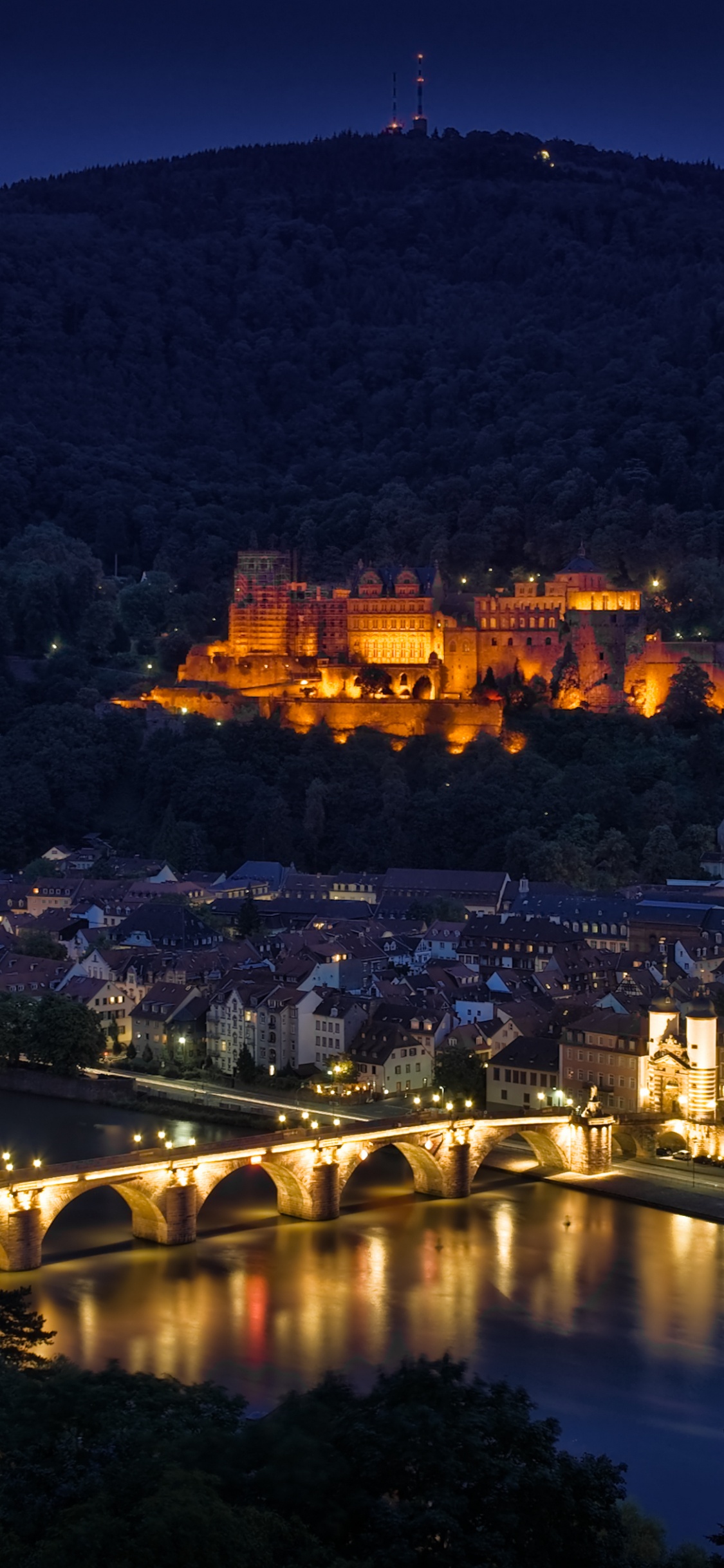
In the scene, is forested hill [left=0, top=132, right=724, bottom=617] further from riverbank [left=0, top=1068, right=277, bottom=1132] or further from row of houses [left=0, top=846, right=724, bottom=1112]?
riverbank [left=0, top=1068, right=277, bottom=1132]

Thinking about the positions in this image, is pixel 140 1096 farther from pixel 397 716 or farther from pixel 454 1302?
pixel 397 716

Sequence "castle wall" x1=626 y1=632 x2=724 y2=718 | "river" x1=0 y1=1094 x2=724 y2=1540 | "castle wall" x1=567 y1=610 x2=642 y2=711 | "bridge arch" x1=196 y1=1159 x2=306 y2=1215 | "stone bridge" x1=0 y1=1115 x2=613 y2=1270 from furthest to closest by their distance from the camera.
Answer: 1. "castle wall" x1=567 y1=610 x2=642 y2=711
2. "castle wall" x1=626 y1=632 x2=724 y2=718
3. "bridge arch" x1=196 y1=1159 x2=306 y2=1215
4. "stone bridge" x1=0 y1=1115 x2=613 y2=1270
5. "river" x1=0 y1=1094 x2=724 y2=1540

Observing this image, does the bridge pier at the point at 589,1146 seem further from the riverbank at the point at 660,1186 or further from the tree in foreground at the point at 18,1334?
the tree in foreground at the point at 18,1334

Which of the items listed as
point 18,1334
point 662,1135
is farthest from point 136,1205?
point 662,1135

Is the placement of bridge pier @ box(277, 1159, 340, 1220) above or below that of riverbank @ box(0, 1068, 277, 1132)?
below

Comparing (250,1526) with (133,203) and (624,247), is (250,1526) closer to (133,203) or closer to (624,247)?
(624,247)

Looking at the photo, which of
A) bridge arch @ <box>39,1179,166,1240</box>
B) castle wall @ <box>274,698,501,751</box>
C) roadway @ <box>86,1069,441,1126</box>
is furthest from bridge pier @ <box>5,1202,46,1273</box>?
castle wall @ <box>274,698,501,751</box>

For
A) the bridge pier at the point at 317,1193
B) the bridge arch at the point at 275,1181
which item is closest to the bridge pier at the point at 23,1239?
the bridge arch at the point at 275,1181

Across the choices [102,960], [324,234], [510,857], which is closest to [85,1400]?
[102,960]
